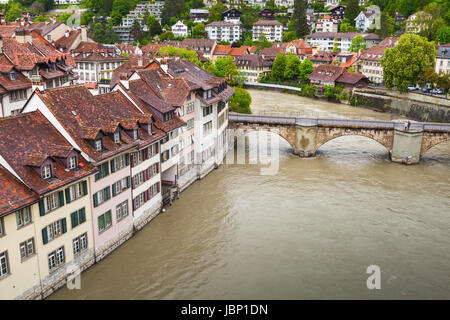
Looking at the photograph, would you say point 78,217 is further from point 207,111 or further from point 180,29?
point 180,29

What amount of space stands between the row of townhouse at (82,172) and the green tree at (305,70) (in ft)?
197

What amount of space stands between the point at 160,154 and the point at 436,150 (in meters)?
34.5

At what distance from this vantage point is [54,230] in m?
22.1

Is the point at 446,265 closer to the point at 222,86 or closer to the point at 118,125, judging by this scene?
the point at 118,125

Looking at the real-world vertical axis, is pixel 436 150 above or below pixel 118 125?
below

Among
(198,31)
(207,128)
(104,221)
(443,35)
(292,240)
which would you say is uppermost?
(198,31)

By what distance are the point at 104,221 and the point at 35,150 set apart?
5928 mm

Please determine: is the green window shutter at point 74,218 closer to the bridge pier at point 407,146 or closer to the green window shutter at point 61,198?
the green window shutter at point 61,198

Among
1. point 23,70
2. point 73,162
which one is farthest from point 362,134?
point 73,162

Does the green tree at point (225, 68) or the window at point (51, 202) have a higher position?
the green tree at point (225, 68)

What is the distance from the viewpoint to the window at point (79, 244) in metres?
23.9

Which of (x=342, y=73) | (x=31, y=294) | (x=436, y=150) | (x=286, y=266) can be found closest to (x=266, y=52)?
(x=342, y=73)

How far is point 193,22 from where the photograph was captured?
15112 centimetres

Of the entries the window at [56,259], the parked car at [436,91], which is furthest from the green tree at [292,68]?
the window at [56,259]
